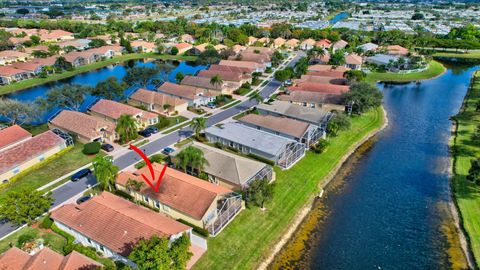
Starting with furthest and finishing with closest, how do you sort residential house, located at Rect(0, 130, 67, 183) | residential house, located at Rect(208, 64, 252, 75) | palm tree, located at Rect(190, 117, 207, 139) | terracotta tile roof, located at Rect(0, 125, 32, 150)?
residential house, located at Rect(208, 64, 252, 75), palm tree, located at Rect(190, 117, 207, 139), terracotta tile roof, located at Rect(0, 125, 32, 150), residential house, located at Rect(0, 130, 67, 183)

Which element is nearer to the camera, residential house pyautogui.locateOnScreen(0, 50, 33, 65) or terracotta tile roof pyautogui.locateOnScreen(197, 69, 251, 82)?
terracotta tile roof pyautogui.locateOnScreen(197, 69, 251, 82)

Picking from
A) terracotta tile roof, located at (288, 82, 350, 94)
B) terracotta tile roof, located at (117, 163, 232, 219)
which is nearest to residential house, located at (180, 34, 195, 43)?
terracotta tile roof, located at (288, 82, 350, 94)

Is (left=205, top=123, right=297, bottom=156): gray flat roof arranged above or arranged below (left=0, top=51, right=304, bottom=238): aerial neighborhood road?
above

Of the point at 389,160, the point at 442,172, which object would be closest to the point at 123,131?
the point at 389,160

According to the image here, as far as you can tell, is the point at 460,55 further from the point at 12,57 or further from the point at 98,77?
the point at 12,57

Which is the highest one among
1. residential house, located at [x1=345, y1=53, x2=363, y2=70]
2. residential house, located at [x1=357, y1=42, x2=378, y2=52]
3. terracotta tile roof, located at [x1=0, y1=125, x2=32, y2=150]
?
residential house, located at [x1=357, y1=42, x2=378, y2=52]

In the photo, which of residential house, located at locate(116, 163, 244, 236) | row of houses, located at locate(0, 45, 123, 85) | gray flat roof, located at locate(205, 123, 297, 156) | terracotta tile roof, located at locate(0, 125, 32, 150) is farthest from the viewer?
row of houses, located at locate(0, 45, 123, 85)

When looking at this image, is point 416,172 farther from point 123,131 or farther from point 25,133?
point 25,133

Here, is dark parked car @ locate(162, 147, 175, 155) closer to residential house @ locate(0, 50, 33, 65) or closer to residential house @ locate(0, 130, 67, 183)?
residential house @ locate(0, 130, 67, 183)

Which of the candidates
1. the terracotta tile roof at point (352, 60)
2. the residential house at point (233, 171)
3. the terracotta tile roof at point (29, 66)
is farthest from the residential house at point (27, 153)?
the terracotta tile roof at point (352, 60)
